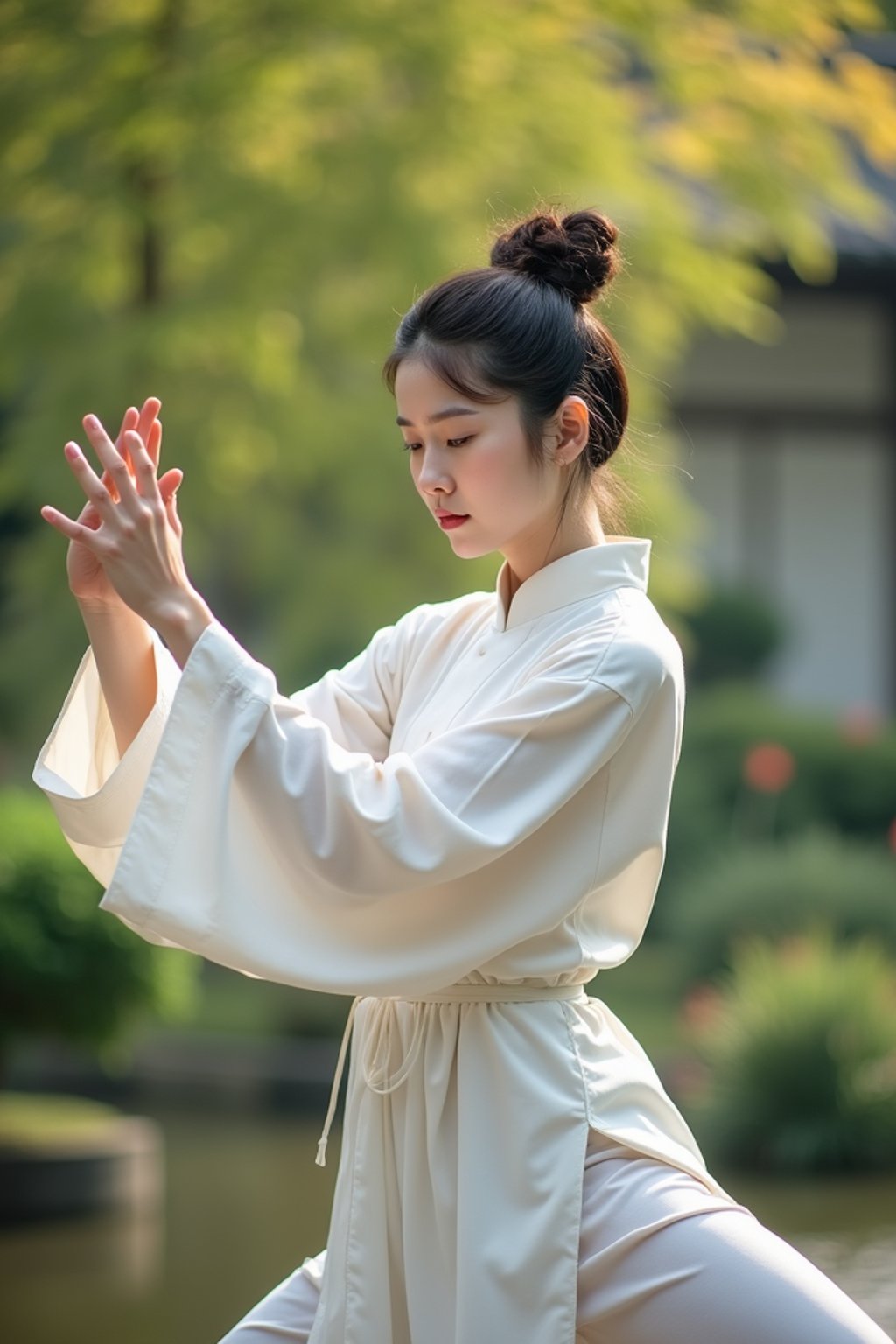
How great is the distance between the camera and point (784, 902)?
7.61 meters

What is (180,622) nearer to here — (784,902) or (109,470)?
(109,470)

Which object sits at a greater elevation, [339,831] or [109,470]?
[109,470]

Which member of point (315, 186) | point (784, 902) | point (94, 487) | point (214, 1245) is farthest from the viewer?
point (784, 902)

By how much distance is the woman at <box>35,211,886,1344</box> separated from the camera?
197cm

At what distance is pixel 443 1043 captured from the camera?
84.3 inches

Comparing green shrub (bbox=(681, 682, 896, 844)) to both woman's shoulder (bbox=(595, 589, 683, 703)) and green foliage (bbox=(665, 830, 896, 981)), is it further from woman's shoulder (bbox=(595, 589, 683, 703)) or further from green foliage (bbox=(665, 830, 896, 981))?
woman's shoulder (bbox=(595, 589, 683, 703))

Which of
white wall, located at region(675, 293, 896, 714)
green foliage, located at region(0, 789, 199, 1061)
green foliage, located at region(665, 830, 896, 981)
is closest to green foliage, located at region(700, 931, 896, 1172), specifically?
green foliage, located at region(665, 830, 896, 981)

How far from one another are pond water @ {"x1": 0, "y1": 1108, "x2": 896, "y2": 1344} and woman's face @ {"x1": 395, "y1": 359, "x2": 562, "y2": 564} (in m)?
1.98

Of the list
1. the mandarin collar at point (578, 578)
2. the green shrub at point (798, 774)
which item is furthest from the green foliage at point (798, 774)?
the mandarin collar at point (578, 578)

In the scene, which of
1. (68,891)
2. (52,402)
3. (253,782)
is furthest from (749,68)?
(253,782)

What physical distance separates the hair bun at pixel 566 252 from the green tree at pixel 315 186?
374 centimetres

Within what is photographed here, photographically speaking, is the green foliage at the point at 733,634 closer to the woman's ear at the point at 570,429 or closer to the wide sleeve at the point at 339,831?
the woman's ear at the point at 570,429

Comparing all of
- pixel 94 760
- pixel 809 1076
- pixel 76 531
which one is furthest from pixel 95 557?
pixel 809 1076

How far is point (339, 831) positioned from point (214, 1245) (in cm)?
335
